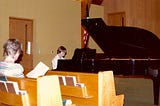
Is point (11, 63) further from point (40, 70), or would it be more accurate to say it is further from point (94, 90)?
point (94, 90)

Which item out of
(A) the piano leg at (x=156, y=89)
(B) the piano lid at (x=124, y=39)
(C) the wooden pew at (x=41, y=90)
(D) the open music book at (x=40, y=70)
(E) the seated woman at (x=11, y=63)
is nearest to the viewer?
(C) the wooden pew at (x=41, y=90)

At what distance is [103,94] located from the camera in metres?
2.63

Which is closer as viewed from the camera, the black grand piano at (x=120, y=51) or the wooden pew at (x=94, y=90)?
the wooden pew at (x=94, y=90)

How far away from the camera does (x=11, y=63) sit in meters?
2.55

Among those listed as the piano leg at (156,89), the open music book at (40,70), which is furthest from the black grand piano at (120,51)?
the open music book at (40,70)

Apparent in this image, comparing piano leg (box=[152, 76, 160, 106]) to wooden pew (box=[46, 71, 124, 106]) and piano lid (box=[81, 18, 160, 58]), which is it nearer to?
piano lid (box=[81, 18, 160, 58])

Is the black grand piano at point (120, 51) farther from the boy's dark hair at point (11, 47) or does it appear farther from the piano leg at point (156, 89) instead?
the boy's dark hair at point (11, 47)

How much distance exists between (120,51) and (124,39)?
29 centimetres

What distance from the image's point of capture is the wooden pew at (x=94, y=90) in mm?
2600

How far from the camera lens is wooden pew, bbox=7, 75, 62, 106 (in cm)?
217

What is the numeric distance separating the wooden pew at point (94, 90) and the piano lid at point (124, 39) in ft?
9.63

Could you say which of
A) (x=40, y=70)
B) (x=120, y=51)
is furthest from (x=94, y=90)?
(x=120, y=51)

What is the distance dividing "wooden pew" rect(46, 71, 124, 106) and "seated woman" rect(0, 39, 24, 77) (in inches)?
19.9


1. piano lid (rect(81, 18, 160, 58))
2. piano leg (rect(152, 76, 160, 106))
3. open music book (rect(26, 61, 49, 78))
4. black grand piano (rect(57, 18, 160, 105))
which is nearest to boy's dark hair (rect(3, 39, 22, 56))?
open music book (rect(26, 61, 49, 78))
